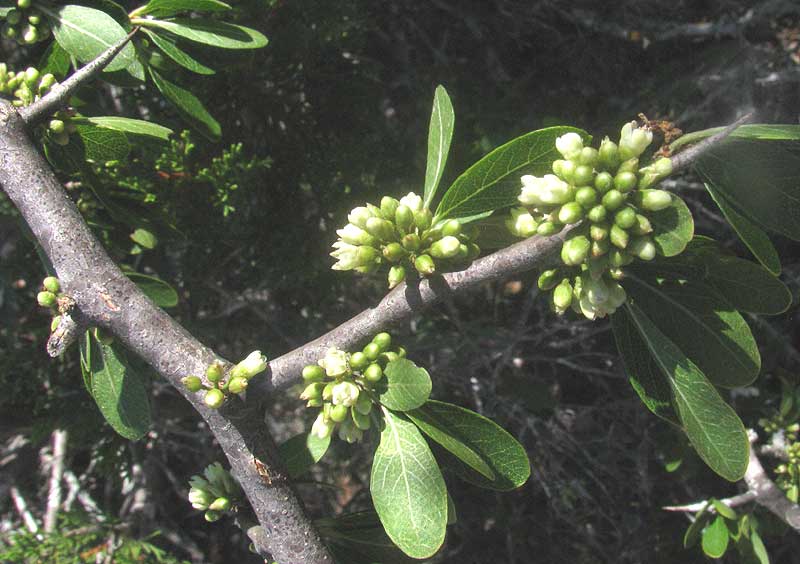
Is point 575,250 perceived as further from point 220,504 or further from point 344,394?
point 220,504

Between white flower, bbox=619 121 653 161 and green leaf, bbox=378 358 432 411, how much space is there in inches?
20.0

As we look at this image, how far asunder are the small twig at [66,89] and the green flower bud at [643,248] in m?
0.98

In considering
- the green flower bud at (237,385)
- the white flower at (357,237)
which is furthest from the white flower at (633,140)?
the green flower bud at (237,385)

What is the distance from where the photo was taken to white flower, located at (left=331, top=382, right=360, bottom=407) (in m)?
1.31

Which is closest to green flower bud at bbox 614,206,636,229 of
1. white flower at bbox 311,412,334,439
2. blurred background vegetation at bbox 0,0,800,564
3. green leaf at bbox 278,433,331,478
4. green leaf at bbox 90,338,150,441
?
white flower at bbox 311,412,334,439

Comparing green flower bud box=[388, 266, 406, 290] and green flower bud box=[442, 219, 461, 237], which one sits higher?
green flower bud box=[442, 219, 461, 237]

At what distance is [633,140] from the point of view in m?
1.16

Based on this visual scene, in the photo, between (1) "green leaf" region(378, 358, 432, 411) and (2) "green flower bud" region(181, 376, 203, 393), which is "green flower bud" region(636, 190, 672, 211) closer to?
(1) "green leaf" region(378, 358, 432, 411)

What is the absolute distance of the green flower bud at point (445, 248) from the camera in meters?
1.26

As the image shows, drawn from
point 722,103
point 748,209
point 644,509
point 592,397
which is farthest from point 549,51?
point 748,209

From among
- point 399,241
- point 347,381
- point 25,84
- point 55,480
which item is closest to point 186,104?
point 25,84

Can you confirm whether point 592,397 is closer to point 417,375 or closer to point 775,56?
point 775,56

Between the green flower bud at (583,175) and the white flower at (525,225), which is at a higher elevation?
the green flower bud at (583,175)

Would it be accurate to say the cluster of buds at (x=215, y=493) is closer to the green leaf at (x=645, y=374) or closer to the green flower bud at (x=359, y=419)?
the green flower bud at (x=359, y=419)
